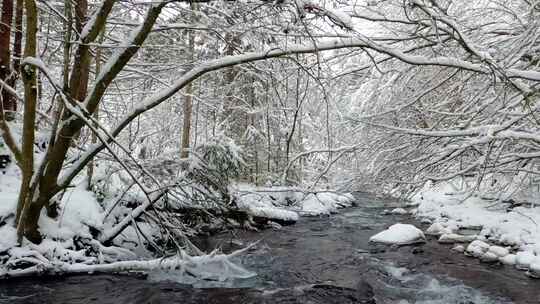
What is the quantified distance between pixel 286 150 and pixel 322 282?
316 centimetres

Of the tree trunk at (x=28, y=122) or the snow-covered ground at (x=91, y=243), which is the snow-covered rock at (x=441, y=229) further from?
the tree trunk at (x=28, y=122)

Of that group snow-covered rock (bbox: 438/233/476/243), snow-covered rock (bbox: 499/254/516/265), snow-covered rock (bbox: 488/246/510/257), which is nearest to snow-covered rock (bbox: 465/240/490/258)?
snow-covered rock (bbox: 488/246/510/257)

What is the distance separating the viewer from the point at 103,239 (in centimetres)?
586

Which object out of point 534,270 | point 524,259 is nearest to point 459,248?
point 524,259

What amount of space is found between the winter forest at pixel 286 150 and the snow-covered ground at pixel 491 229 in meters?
0.06

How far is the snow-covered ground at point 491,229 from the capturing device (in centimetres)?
716

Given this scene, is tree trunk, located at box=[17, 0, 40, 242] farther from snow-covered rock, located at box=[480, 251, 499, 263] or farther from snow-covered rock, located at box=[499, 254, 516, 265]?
snow-covered rock, located at box=[499, 254, 516, 265]

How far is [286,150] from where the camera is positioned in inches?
139

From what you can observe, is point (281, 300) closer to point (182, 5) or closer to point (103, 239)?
point (103, 239)

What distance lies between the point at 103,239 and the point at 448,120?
618 cm

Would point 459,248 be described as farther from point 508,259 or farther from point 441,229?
point 441,229

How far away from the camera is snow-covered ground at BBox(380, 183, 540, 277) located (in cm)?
716

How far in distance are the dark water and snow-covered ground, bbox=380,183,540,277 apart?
1.12ft

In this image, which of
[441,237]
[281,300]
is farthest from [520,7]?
[281,300]
